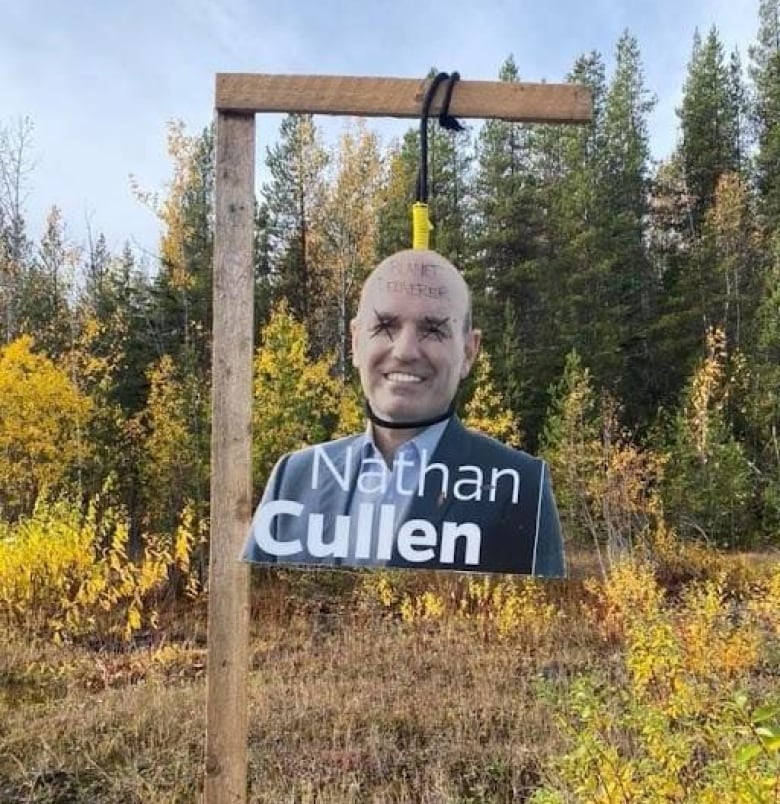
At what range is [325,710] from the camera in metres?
4.46

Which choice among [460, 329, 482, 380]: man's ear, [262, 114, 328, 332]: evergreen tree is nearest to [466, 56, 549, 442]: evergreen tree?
[262, 114, 328, 332]: evergreen tree

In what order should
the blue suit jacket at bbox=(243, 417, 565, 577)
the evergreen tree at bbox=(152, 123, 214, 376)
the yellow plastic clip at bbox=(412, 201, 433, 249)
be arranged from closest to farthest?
the blue suit jacket at bbox=(243, 417, 565, 577) < the yellow plastic clip at bbox=(412, 201, 433, 249) < the evergreen tree at bbox=(152, 123, 214, 376)

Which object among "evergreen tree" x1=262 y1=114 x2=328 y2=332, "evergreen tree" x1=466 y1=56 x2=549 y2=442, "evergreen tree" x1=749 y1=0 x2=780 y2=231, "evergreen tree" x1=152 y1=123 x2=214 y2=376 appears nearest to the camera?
"evergreen tree" x1=466 y1=56 x2=549 y2=442

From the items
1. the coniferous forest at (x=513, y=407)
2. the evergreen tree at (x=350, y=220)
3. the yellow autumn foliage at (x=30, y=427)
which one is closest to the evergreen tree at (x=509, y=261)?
the coniferous forest at (x=513, y=407)

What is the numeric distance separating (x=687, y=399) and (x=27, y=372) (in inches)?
495

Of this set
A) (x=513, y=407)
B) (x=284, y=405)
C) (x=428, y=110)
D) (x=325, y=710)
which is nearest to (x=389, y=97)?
(x=428, y=110)

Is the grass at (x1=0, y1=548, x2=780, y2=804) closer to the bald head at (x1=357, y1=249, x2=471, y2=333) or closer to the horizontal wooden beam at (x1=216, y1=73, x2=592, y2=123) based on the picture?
the bald head at (x1=357, y1=249, x2=471, y2=333)

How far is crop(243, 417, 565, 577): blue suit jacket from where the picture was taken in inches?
62.4

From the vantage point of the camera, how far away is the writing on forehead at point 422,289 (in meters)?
1.60

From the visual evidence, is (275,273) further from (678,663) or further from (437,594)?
(678,663)

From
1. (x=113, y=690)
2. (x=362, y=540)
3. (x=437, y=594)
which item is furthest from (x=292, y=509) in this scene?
Result: (x=437, y=594)

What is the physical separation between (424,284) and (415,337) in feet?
0.35

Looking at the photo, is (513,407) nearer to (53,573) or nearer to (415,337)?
(53,573)

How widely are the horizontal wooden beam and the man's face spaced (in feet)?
1.23
